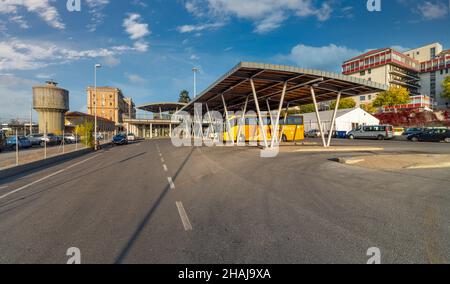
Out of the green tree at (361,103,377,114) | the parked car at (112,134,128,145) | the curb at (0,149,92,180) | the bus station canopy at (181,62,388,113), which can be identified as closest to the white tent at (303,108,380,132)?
the green tree at (361,103,377,114)

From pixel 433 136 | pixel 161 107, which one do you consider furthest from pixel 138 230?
pixel 161 107

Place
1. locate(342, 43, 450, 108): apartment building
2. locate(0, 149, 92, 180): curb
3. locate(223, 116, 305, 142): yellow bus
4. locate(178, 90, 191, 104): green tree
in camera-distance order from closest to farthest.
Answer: locate(0, 149, 92, 180): curb
locate(223, 116, 305, 142): yellow bus
locate(342, 43, 450, 108): apartment building
locate(178, 90, 191, 104): green tree

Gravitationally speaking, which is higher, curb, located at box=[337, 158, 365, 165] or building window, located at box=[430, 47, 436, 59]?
building window, located at box=[430, 47, 436, 59]

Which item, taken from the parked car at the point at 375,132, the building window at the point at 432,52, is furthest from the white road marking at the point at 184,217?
the building window at the point at 432,52

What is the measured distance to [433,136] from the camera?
29.1 meters

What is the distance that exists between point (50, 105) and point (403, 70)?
109 meters

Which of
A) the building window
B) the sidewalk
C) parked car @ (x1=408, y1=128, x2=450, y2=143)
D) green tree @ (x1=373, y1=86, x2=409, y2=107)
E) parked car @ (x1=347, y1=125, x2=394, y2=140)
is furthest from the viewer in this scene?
the building window

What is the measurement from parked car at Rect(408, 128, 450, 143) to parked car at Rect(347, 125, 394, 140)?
12.0ft

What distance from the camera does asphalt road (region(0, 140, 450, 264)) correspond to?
11.2 feet

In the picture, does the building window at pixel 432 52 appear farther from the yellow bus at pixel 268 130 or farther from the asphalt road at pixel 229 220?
the asphalt road at pixel 229 220

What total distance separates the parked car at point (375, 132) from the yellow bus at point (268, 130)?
42.7ft

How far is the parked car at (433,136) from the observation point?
28.4 metres

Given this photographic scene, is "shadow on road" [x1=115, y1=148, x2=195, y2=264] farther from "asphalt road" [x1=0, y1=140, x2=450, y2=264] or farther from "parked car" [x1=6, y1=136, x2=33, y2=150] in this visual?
"parked car" [x1=6, y1=136, x2=33, y2=150]
